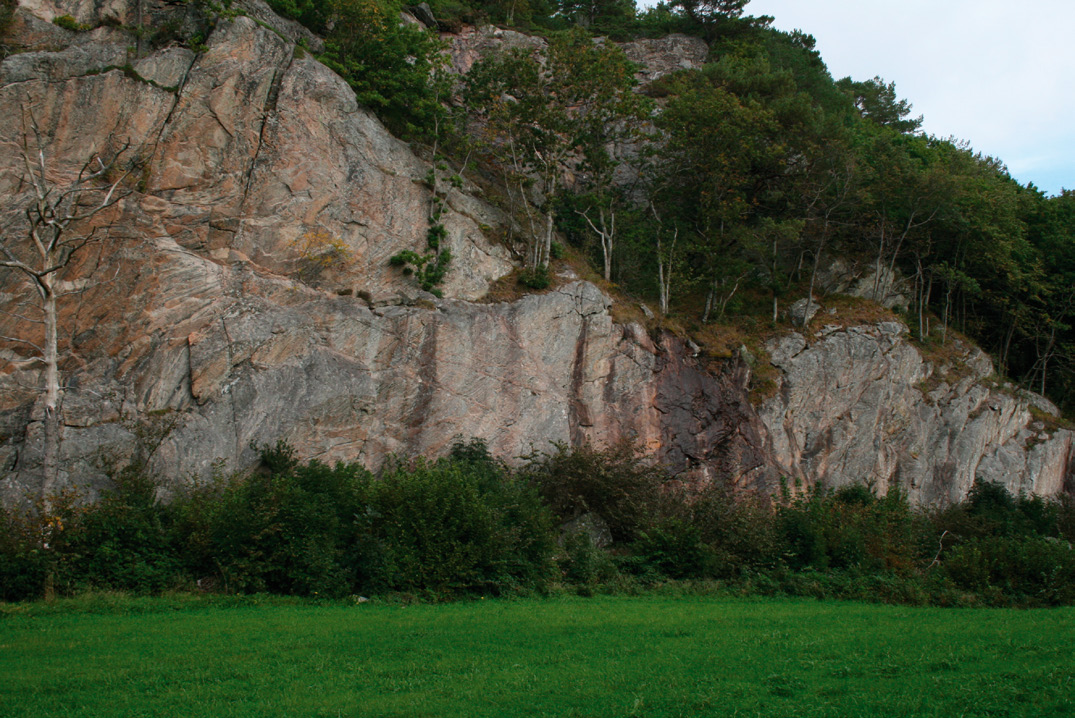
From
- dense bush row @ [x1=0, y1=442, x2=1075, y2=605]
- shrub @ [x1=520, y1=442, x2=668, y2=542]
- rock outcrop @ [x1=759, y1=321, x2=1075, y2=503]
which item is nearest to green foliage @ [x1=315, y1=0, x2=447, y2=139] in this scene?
dense bush row @ [x1=0, y1=442, x2=1075, y2=605]

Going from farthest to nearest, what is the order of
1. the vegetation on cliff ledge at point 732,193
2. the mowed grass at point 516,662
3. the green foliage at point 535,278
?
the vegetation on cliff ledge at point 732,193
the green foliage at point 535,278
the mowed grass at point 516,662

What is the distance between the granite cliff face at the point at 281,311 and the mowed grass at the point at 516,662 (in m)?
8.61

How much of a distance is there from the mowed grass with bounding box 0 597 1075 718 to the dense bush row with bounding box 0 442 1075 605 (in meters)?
1.72

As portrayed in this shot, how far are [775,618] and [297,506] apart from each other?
1066 cm

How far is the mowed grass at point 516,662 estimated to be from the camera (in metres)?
8.17

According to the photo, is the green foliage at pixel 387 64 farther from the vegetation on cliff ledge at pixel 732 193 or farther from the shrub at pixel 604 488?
the shrub at pixel 604 488

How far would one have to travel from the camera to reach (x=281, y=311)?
24.2 metres

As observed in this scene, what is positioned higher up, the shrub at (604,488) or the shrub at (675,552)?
the shrub at (604,488)

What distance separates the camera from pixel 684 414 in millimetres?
30609

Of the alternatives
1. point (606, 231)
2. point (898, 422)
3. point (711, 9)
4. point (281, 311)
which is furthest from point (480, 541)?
point (711, 9)

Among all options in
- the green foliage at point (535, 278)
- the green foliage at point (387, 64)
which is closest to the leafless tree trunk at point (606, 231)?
the green foliage at point (535, 278)

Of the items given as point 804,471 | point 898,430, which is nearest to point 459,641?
point 804,471

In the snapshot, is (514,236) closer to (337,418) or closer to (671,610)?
(337,418)

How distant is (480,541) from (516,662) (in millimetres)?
7899
